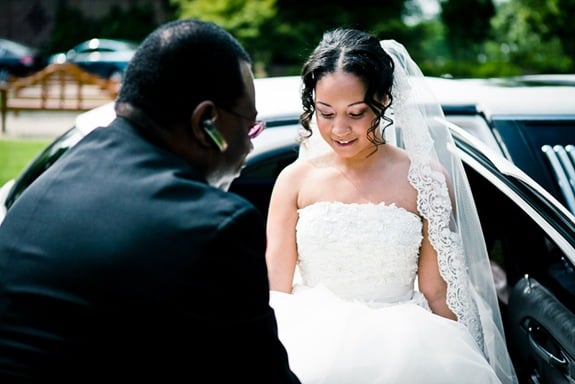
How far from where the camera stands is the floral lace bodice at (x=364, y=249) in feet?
8.86

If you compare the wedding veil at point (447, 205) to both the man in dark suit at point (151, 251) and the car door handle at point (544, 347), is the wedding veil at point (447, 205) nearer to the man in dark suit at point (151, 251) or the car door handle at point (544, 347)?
the car door handle at point (544, 347)

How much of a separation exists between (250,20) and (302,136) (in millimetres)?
20412

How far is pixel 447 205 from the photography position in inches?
108

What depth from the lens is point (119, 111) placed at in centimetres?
152

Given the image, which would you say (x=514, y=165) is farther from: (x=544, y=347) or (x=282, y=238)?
(x=282, y=238)

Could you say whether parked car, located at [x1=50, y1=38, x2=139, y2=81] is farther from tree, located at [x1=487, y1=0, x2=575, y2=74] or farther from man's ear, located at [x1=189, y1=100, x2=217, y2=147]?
man's ear, located at [x1=189, y1=100, x2=217, y2=147]

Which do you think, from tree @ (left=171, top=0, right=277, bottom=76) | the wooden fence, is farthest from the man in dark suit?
tree @ (left=171, top=0, right=277, bottom=76)

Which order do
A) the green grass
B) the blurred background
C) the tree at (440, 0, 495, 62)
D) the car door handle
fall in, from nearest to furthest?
the car door handle < the green grass < the blurred background < the tree at (440, 0, 495, 62)

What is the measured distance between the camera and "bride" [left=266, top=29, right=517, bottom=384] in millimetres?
2656

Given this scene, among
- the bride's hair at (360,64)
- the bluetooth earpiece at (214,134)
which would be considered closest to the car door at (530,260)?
the bride's hair at (360,64)

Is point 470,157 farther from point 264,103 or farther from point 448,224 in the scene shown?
point 264,103

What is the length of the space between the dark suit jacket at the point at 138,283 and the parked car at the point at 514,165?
145 centimetres

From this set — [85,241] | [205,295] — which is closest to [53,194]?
[85,241]

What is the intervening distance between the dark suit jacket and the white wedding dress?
0.82 meters
